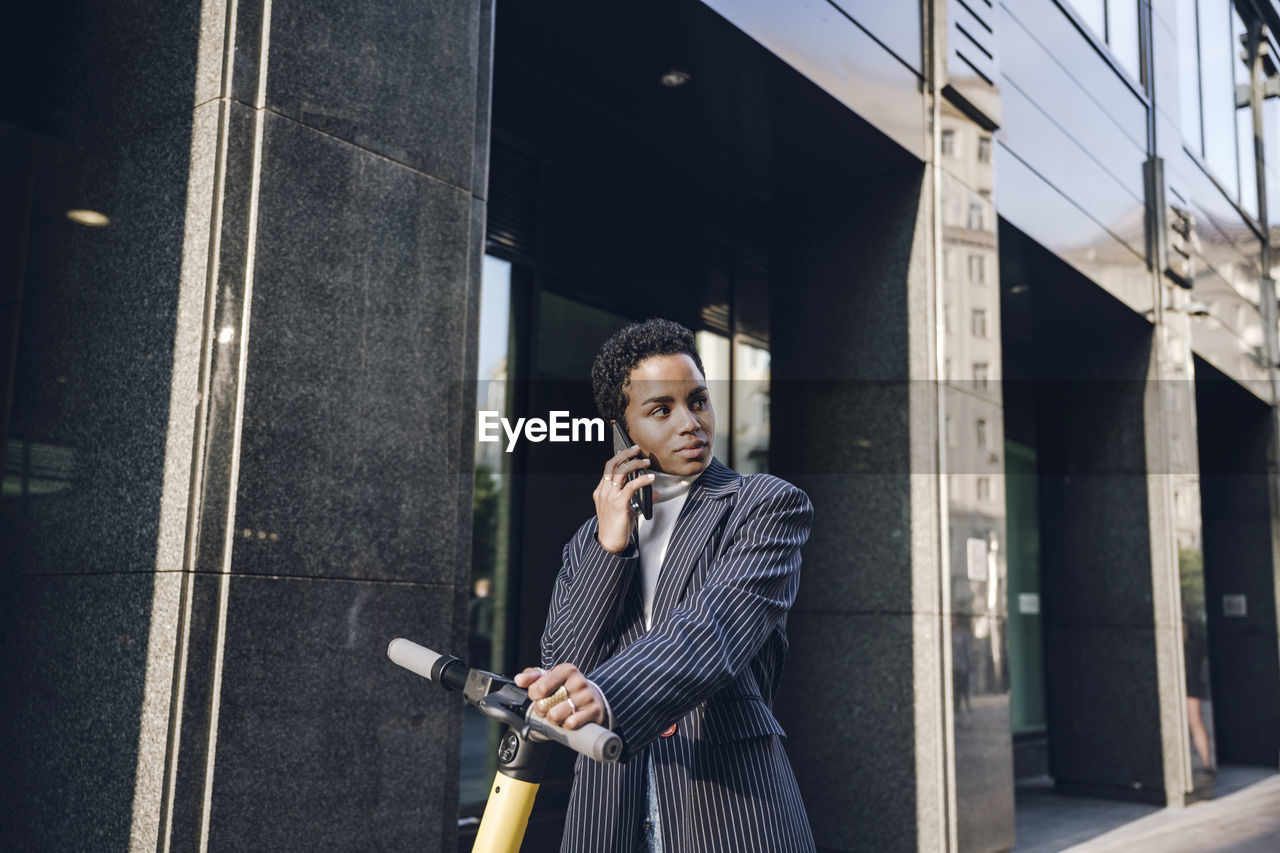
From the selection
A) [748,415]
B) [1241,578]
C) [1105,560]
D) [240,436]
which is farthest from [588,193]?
[1241,578]

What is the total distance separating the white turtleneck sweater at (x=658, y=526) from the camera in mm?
2424

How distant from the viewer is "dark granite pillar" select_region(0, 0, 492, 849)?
3.53m

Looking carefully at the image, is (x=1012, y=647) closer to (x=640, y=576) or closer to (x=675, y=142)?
(x=675, y=142)

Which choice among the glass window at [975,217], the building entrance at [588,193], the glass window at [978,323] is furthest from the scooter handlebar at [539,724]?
the glass window at [975,217]

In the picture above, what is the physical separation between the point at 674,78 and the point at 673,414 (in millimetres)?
4801

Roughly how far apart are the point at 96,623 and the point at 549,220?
4.61 m

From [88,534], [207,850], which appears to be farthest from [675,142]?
[207,850]

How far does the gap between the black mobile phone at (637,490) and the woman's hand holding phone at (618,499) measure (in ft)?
0.07

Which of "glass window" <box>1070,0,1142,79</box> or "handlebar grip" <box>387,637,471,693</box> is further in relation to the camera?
"glass window" <box>1070,0,1142,79</box>

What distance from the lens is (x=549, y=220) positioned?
7723 mm

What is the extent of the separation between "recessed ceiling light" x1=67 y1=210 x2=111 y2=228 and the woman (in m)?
2.46

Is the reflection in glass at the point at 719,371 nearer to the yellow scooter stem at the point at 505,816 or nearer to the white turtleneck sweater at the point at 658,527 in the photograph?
the white turtleneck sweater at the point at 658,527

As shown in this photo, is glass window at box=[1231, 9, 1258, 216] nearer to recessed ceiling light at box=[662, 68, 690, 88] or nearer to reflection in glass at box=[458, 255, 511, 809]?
recessed ceiling light at box=[662, 68, 690, 88]

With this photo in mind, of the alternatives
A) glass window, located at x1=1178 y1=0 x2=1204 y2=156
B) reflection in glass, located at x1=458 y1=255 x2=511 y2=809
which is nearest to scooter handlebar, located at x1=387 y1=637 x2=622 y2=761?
reflection in glass, located at x1=458 y1=255 x2=511 y2=809
